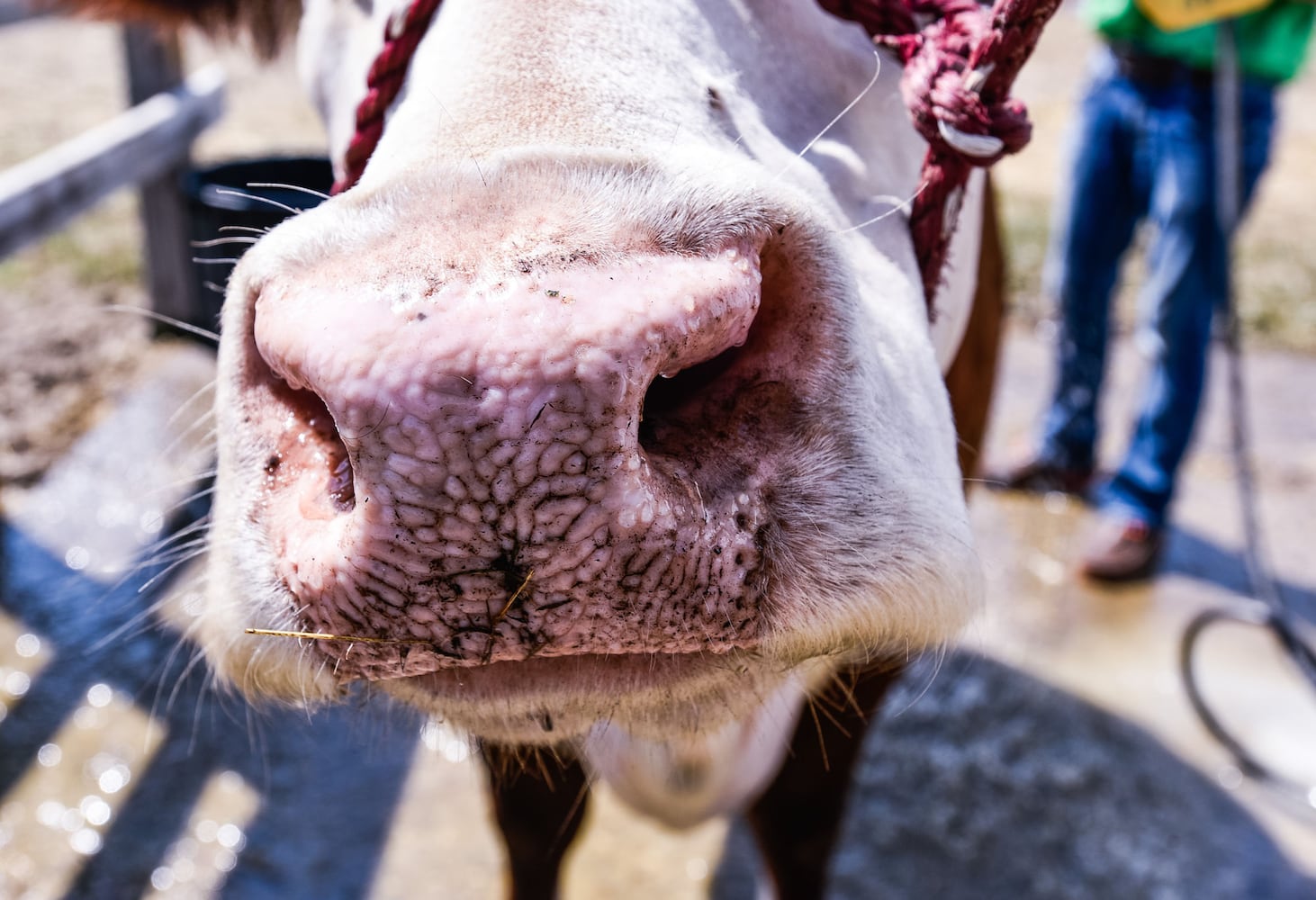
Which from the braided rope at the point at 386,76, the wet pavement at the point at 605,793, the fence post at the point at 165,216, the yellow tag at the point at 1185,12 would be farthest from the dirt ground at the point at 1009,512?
the yellow tag at the point at 1185,12

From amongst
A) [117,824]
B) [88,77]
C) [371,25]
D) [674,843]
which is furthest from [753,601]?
[88,77]

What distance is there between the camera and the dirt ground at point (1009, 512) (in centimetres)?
233

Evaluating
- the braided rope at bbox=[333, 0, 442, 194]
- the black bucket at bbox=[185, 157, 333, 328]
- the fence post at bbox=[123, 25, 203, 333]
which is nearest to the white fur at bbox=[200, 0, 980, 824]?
the braided rope at bbox=[333, 0, 442, 194]

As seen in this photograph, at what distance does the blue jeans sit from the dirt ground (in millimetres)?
300

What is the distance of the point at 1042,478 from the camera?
3.64 meters

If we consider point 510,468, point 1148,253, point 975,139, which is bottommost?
point 1148,253

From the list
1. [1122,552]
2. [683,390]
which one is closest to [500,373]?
[683,390]

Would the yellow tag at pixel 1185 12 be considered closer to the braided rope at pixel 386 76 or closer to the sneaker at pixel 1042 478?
the sneaker at pixel 1042 478

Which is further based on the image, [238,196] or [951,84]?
[238,196]

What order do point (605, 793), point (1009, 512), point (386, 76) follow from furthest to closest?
1. point (1009, 512)
2. point (605, 793)
3. point (386, 76)

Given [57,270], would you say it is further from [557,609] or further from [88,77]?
[557,609]

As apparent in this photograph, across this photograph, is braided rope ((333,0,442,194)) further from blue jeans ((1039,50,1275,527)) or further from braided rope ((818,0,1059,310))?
blue jeans ((1039,50,1275,527))

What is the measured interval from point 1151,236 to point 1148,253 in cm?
9

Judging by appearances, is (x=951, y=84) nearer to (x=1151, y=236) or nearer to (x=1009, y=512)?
(x=1151, y=236)
